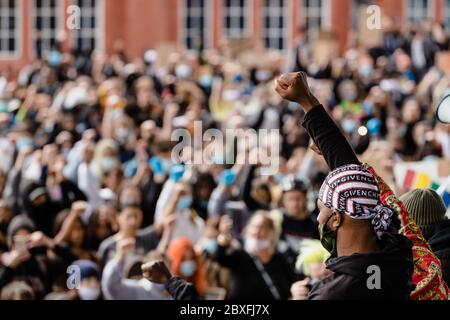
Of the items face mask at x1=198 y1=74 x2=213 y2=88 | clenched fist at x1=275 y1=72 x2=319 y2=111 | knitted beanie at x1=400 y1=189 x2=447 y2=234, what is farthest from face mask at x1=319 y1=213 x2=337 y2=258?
face mask at x1=198 y1=74 x2=213 y2=88

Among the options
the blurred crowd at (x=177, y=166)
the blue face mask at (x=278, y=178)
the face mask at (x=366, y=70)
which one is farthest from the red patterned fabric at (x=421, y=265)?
the face mask at (x=366, y=70)

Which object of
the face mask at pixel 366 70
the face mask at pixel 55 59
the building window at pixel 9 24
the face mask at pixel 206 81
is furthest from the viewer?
the building window at pixel 9 24

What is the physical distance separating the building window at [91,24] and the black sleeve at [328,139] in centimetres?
2518

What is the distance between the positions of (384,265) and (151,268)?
973mm

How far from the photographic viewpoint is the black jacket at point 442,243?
473 centimetres

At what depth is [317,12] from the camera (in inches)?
1168

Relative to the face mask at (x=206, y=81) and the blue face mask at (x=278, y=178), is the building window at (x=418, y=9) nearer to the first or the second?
the face mask at (x=206, y=81)

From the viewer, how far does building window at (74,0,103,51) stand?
95.9ft

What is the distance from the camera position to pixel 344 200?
3.97 metres

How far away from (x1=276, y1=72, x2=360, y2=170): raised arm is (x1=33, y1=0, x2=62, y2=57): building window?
25226 millimetres

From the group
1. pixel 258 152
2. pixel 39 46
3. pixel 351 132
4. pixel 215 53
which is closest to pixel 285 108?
pixel 351 132

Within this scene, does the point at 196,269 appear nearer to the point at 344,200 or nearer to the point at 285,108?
the point at 344,200

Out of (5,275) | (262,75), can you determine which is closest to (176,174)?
(5,275)
